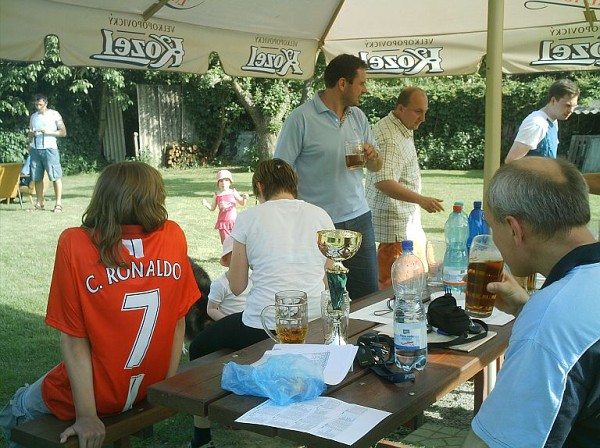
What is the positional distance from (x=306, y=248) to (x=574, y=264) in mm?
1726

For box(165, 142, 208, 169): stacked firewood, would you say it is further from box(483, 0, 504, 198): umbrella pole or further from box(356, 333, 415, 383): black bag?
box(356, 333, 415, 383): black bag

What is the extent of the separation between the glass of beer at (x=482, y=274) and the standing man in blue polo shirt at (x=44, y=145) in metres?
10.3

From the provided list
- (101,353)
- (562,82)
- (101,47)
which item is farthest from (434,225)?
(101,353)

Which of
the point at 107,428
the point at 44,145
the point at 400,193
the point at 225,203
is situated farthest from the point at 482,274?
the point at 44,145

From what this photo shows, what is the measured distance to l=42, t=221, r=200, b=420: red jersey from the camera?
96.6 inches

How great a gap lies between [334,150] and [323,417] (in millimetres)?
2726

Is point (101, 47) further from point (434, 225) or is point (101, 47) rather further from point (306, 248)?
point (434, 225)

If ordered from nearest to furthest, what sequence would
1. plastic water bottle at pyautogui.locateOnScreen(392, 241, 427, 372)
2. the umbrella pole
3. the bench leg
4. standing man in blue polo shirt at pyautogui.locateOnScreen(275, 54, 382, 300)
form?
plastic water bottle at pyautogui.locateOnScreen(392, 241, 427, 372), the bench leg, the umbrella pole, standing man in blue polo shirt at pyautogui.locateOnScreen(275, 54, 382, 300)

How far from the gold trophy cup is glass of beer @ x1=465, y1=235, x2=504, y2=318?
451mm

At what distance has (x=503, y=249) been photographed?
5.53 feet

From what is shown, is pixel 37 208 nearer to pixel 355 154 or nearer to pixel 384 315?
pixel 355 154

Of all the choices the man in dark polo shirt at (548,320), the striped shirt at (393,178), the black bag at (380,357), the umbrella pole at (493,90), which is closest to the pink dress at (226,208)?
the striped shirt at (393,178)

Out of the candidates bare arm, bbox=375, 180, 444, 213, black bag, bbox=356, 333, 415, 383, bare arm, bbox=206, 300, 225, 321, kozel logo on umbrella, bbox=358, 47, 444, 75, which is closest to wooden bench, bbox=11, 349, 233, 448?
black bag, bbox=356, 333, 415, 383

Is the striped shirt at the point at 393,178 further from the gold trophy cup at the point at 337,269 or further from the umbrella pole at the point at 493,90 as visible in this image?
the gold trophy cup at the point at 337,269
